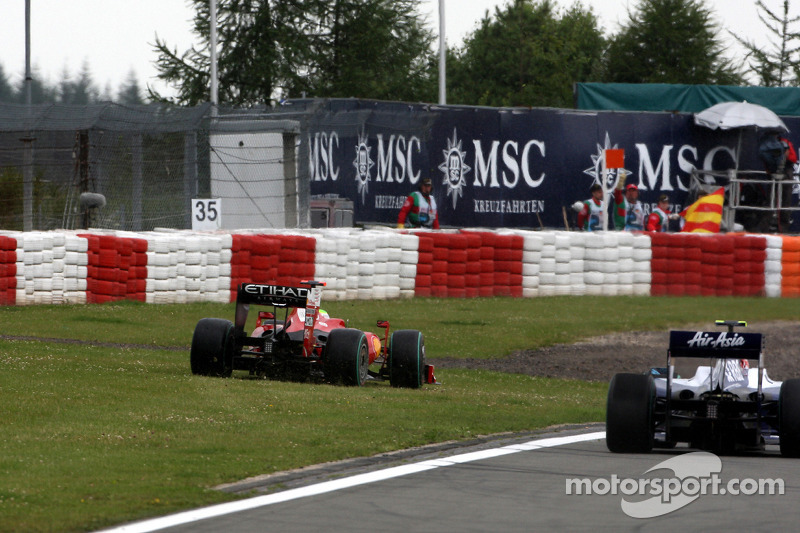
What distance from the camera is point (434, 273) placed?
22.8 m

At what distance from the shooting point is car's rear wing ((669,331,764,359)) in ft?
30.4

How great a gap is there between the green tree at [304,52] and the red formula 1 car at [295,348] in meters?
31.8

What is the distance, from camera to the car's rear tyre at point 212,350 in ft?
41.8

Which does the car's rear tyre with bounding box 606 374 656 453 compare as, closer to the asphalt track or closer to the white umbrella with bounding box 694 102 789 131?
the asphalt track

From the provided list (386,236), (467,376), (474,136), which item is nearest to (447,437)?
(467,376)

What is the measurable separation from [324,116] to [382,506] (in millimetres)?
19161

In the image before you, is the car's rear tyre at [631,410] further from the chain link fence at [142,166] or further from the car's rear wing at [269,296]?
the chain link fence at [142,166]

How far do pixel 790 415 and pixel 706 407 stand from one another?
578 millimetres

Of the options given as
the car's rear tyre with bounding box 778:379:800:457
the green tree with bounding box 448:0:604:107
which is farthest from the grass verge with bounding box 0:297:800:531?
the green tree with bounding box 448:0:604:107

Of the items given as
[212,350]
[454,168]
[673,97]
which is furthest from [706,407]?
[673,97]

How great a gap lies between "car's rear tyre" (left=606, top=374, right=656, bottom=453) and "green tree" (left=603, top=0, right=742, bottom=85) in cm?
5205

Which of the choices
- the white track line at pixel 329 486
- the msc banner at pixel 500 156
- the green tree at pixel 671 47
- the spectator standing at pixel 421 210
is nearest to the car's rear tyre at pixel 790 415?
the white track line at pixel 329 486

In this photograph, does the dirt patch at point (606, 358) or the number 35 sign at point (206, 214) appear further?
the number 35 sign at point (206, 214)

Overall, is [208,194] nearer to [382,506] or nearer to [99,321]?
[99,321]
